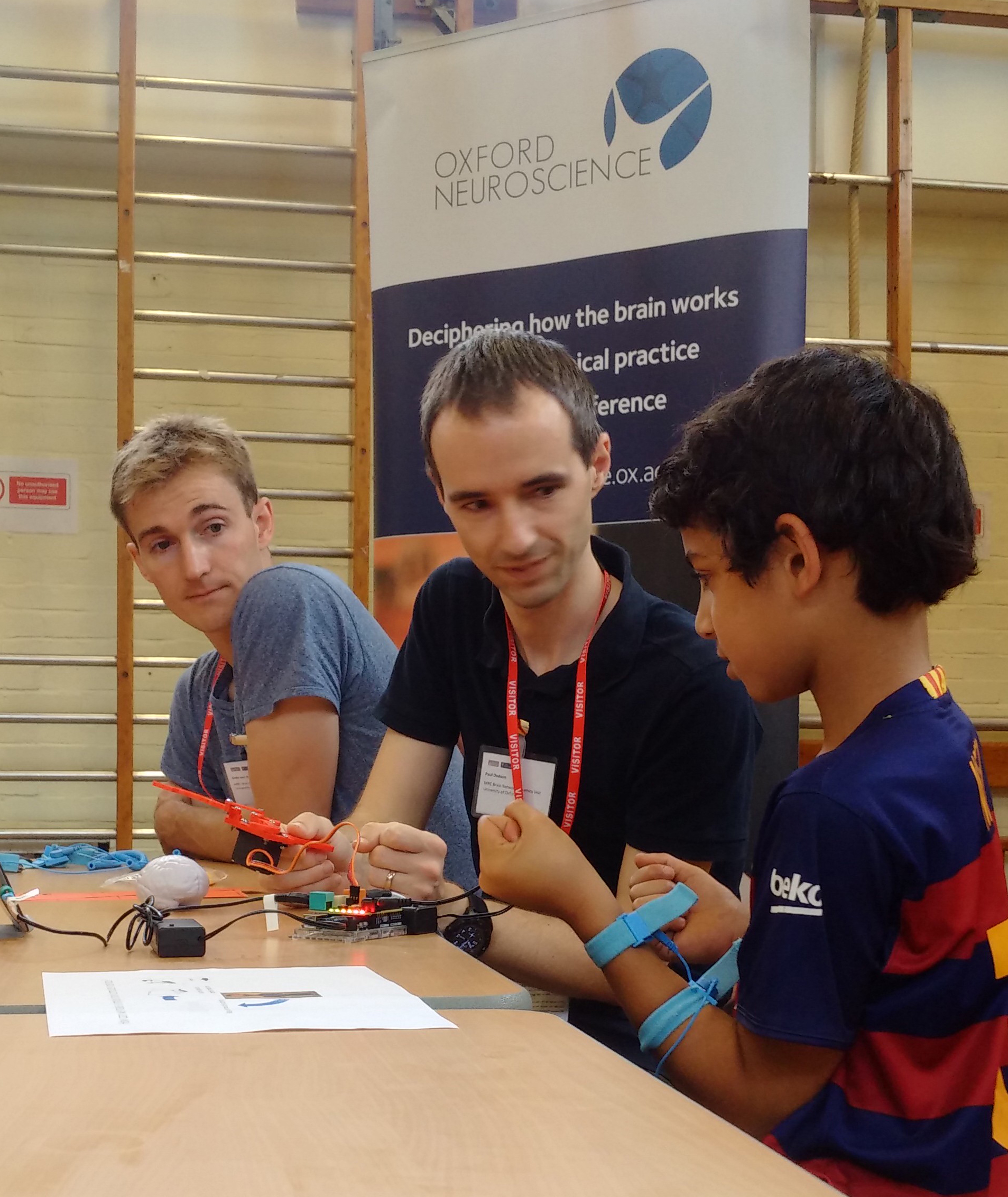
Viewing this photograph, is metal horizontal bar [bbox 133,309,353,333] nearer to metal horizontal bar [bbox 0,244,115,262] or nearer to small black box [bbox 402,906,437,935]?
metal horizontal bar [bbox 0,244,115,262]

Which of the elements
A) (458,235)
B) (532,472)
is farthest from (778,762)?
(458,235)

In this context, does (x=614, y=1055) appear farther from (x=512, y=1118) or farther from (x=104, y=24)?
(x=104, y=24)

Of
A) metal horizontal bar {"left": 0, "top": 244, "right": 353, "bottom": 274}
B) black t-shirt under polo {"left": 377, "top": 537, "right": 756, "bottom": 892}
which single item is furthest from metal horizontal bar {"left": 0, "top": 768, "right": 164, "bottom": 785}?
black t-shirt under polo {"left": 377, "top": 537, "right": 756, "bottom": 892}

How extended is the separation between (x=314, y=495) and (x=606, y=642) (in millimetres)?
2822

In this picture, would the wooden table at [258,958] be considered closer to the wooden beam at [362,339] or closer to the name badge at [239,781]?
the name badge at [239,781]

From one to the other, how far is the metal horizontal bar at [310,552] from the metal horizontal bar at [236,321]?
0.78 metres

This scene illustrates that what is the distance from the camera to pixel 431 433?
1.93 meters

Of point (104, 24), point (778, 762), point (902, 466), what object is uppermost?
point (104, 24)

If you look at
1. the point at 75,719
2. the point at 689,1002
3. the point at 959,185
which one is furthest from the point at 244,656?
the point at 959,185

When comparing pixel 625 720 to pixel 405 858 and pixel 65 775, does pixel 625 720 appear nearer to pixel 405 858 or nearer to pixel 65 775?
pixel 405 858

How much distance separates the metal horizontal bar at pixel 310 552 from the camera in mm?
4520

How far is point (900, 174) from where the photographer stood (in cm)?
403

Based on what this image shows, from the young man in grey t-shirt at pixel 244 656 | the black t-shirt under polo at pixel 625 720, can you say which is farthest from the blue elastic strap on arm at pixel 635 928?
the young man in grey t-shirt at pixel 244 656

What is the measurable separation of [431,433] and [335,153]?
285cm
